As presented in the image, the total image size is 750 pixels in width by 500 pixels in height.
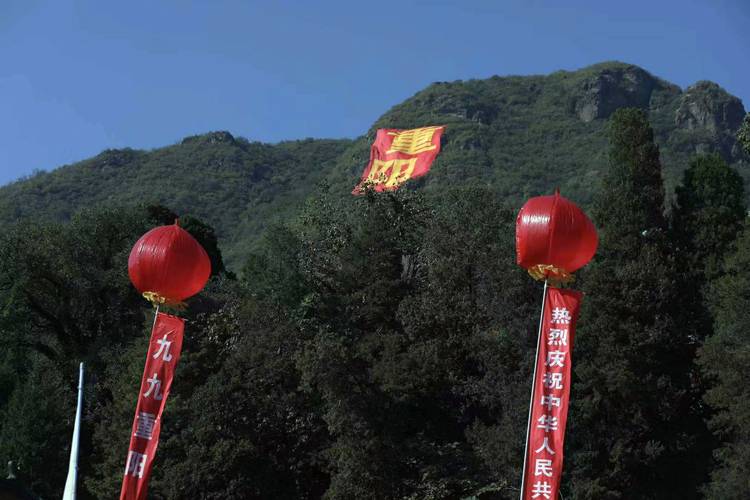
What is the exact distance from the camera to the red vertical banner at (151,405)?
1328 cm

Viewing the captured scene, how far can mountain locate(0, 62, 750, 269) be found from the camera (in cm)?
6288

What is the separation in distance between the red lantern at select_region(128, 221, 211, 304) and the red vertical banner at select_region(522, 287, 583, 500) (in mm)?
4957

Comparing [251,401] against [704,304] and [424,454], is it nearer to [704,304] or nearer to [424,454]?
[424,454]

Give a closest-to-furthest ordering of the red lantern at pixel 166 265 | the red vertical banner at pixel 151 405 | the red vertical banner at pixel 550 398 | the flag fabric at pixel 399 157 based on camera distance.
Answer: the red vertical banner at pixel 550 398
the red vertical banner at pixel 151 405
the red lantern at pixel 166 265
the flag fabric at pixel 399 157

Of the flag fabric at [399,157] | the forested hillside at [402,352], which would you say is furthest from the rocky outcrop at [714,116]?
the forested hillside at [402,352]

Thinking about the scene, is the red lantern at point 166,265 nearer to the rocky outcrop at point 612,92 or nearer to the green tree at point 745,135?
the green tree at point 745,135

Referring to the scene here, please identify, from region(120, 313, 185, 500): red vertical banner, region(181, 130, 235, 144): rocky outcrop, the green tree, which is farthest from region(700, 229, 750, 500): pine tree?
region(181, 130, 235, 144): rocky outcrop

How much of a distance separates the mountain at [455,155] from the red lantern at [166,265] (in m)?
38.9

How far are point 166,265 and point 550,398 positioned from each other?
5.50 m

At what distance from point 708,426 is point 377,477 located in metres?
7.13

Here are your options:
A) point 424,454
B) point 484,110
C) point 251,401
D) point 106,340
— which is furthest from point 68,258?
point 484,110

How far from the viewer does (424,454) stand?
22484 millimetres

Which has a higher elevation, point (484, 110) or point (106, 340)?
point (484, 110)

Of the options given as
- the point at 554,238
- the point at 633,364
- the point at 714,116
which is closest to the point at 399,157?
the point at 633,364
